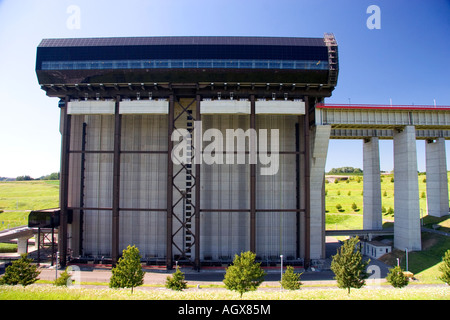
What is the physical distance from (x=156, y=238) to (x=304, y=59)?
96.4 ft

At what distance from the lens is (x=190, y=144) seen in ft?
109

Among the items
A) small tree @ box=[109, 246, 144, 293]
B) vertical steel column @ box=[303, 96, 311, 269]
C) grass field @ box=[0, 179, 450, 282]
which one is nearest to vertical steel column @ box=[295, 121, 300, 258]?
vertical steel column @ box=[303, 96, 311, 269]

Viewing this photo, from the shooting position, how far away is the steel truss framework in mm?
30156

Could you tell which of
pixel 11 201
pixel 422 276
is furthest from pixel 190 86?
pixel 11 201

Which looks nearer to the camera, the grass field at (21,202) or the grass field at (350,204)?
the grass field at (350,204)

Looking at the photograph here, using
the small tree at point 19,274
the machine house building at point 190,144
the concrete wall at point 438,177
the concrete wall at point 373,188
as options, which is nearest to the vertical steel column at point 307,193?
the machine house building at point 190,144

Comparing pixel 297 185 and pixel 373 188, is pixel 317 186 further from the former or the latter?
pixel 373 188

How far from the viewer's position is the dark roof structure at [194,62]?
3072 centimetres

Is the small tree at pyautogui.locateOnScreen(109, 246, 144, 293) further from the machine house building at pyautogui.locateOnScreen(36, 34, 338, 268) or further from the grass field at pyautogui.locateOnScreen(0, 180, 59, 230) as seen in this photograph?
the grass field at pyautogui.locateOnScreen(0, 180, 59, 230)

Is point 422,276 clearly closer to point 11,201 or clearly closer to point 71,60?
point 71,60

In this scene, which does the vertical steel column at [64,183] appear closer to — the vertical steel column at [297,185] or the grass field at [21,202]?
the vertical steel column at [297,185]

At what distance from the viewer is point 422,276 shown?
28.2 metres

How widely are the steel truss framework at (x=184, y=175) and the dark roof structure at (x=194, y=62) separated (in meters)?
1.28
